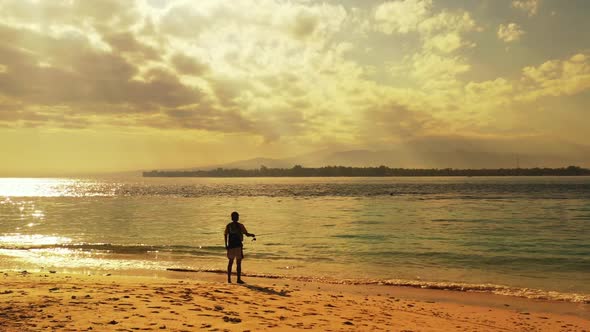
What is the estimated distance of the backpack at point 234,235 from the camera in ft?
56.0

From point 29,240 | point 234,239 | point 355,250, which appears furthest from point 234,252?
point 29,240

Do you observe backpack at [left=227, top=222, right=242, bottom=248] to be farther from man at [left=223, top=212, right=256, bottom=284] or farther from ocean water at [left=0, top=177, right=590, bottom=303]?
ocean water at [left=0, top=177, right=590, bottom=303]

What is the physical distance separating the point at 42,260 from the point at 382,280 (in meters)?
17.5

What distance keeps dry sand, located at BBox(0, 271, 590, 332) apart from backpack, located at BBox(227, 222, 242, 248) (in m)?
1.75

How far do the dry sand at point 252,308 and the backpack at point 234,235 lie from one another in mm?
1748

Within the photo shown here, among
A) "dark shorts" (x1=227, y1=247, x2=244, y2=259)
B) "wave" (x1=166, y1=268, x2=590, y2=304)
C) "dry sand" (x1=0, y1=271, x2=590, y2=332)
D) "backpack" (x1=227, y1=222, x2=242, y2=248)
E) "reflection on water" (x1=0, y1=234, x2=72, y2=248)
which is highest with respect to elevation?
"backpack" (x1=227, y1=222, x2=242, y2=248)

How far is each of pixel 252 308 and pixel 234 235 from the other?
17.4 ft

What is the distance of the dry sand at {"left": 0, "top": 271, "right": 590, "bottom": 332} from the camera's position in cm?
1007

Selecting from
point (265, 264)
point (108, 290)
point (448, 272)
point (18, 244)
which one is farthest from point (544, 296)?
point (18, 244)

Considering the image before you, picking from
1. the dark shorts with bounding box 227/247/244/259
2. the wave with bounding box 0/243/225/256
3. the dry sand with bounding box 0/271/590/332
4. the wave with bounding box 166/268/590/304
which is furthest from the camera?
the wave with bounding box 0/243/225/256

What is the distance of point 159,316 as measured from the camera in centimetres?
1052

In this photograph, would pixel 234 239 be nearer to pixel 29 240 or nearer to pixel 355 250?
pixel 355 250

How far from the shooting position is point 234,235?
17125 mm

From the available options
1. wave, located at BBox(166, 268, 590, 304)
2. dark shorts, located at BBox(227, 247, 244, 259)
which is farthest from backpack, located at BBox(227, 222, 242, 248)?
wave, located at BBox(166, 268, 590, 304)
